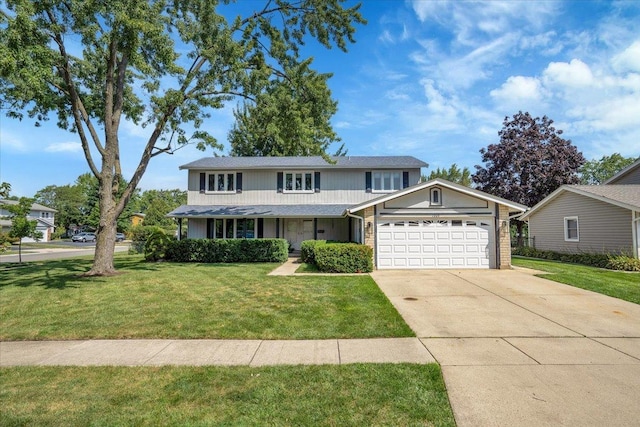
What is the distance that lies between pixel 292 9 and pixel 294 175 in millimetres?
9091

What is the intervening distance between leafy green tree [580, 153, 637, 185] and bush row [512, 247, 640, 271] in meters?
37.1

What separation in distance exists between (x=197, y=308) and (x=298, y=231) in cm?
1393

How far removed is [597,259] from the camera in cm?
1538

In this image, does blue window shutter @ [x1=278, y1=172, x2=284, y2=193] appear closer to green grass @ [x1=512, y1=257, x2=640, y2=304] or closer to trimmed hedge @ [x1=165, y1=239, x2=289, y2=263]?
trimmed hedge @ [x1=165, y1=239, x2=289, y2=263]

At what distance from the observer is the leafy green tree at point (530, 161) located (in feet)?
82.9

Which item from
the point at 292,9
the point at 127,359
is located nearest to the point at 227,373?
the point at 127,359

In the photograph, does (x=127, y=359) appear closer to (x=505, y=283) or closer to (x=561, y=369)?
(x=561, y=369)

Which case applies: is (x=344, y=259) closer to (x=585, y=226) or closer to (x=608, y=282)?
(x=608, y=282)

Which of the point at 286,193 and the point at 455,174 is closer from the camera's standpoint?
the point at 286,193

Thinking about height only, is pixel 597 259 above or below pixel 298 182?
below

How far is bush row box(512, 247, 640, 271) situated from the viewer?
45.6ft

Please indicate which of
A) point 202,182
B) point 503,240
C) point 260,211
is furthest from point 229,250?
point 503,240

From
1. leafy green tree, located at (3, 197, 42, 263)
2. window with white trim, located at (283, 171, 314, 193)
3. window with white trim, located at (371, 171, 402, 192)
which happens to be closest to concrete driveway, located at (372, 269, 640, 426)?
window with white trim, located at (371, 171, 402, 192)

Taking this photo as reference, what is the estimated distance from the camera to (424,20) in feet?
37.2
